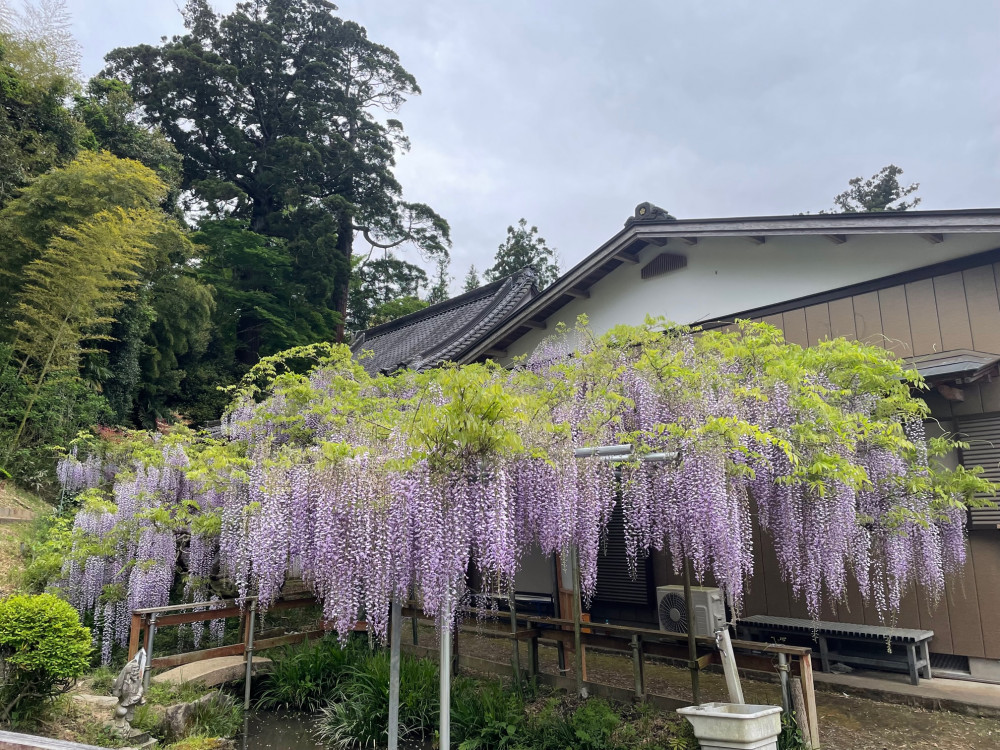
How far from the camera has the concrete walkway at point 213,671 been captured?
5.89 meters

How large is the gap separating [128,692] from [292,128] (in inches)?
875

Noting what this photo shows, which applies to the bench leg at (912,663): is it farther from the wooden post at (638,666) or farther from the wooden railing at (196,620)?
the wooden railing at (196,620)

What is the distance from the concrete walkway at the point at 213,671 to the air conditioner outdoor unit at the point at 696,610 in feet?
14.2

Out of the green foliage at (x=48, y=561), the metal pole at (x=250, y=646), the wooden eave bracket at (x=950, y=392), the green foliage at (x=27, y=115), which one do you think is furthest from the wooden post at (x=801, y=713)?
the green foliage at (x=27, y=115)

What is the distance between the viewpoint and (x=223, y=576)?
7.28 metres

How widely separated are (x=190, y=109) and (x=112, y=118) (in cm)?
698

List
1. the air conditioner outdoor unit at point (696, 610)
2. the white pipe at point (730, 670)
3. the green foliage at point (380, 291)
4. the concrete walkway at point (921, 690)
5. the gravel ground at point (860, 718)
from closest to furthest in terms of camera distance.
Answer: the white pipe at point (730, 670) → the gravel ground at point (860, 718) → the concrete walkway at point (921, 690) → the air conditioner outdoor unit at point (696, 610) → the green foliage at point (380, 291)

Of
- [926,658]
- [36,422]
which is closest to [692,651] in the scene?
[926,658]

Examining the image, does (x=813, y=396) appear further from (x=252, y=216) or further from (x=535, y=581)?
(x=252, y=216)

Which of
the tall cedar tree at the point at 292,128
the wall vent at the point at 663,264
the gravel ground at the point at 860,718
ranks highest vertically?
the tall cedar tree at the point at 292,128

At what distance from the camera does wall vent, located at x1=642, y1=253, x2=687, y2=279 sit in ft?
27.1

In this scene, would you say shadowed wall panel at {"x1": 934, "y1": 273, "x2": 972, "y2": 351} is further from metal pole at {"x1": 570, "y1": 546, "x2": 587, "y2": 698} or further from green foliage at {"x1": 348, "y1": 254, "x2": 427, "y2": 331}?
green foliage at {"x1": 348, "y1": 254, "x2": 427, "y2": 331}

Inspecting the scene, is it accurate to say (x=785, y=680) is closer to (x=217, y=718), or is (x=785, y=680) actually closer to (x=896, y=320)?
(x=896, y=320)

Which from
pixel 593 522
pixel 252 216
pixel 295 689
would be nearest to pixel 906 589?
pixel 593 522
